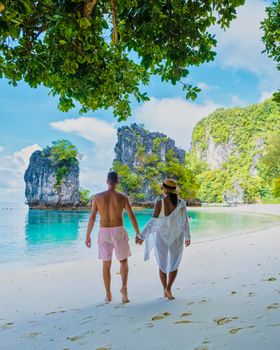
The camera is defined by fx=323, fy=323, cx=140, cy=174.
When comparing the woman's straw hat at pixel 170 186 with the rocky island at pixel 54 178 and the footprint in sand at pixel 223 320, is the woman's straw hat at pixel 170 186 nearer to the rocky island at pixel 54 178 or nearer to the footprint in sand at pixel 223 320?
the footprint in sand at pixel 223 320

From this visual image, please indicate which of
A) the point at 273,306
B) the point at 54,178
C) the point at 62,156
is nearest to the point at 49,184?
the point at 54,178

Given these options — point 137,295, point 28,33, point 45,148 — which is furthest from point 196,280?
point 45,148

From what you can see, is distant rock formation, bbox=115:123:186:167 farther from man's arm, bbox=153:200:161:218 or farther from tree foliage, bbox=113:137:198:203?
man's arm, bbox=153:200:161:218

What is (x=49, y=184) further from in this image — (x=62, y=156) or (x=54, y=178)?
(x=62, y=156)

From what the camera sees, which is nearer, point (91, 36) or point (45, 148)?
point (91, 36)

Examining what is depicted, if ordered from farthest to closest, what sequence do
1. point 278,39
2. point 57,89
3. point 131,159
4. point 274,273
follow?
1. point 131,159
2. point 278,39
3. point 274,273
4. point 57,89

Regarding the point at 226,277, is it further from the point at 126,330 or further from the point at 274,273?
the point at 126,330

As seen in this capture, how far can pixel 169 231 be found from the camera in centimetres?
449

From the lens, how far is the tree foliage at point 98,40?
11.8ft

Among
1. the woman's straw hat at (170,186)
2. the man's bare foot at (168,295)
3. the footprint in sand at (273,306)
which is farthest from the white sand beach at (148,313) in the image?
the woman's straw hat at (170,186)

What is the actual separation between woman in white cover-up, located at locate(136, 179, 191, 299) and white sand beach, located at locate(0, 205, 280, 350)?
0.44 m

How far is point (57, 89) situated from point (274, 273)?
4724 millimetres

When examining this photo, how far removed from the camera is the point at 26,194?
79562 mm

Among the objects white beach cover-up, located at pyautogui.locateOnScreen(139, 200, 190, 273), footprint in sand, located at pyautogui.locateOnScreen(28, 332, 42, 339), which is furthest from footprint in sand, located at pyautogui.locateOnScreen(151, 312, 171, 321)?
footprint in sand, located at pyautogui.locateOnScreen(28, 332, 42, 339)
